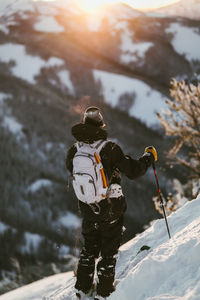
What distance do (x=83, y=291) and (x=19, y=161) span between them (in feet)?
126

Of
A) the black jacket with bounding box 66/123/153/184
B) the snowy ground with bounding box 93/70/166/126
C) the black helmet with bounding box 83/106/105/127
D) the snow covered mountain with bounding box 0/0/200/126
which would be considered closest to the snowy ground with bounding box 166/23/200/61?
the snow covered mountain with bounding box 0/0/200/126

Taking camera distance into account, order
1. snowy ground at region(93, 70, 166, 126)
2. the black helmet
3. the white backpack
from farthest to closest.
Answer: snowy ground at region(93, 70, 166, 126)
the black helmet
the white backpack

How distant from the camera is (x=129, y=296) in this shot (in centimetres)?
208

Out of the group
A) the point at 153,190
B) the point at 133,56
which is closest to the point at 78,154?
the point at 153,190

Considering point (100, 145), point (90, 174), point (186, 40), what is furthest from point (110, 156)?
point (186, 40)

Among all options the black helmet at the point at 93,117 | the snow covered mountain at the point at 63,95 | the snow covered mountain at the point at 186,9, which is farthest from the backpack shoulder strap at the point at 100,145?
the snow covered mountain at the point at 186,9

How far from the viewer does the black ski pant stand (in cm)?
248

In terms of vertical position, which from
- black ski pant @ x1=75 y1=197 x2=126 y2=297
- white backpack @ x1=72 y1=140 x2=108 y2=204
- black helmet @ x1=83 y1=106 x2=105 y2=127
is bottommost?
black ski pant @ x1=75 y1=197 x2=126 y2=297

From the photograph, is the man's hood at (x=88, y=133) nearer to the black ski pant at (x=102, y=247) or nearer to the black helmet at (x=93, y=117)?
the black helmet at (x=93, y=117)

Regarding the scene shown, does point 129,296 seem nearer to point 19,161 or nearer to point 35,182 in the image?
point 35,182

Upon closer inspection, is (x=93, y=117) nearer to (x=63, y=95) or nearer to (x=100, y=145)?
(x=100, y=145)

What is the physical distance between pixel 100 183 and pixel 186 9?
246 ft

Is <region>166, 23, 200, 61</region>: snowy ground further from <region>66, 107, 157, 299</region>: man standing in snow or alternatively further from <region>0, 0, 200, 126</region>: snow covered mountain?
<region>66, 107, 157, 299</region>: man standing in snow

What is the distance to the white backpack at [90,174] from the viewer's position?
234cm
